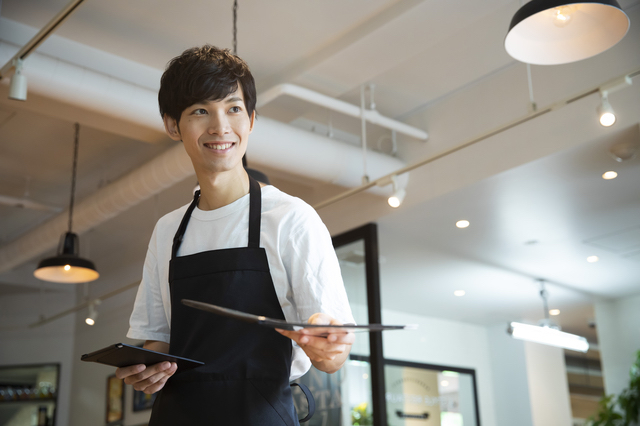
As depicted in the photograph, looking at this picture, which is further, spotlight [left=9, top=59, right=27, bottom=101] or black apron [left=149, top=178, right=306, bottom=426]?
spotlight [left=9, top=59, right=27, bottom=101]

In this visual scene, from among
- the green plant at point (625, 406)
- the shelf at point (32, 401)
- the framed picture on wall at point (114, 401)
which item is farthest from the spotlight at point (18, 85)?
the green plant at point (625, 406)

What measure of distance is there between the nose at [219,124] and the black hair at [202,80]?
3 cm

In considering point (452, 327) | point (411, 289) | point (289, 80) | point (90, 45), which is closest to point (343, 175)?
point (289, 80)

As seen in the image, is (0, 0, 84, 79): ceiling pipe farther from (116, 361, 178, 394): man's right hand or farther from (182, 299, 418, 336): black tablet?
(182, 299, 418, 336): black tablet

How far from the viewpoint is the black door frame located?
5039 millimetres

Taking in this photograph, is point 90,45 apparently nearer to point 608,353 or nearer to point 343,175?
point 343,175

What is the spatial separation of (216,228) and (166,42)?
3176mm

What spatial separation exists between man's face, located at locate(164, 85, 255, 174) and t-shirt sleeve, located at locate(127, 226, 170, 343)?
0.25 m

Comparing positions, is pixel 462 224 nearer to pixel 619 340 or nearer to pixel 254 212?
pixel 619 340

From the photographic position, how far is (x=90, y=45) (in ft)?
13.3

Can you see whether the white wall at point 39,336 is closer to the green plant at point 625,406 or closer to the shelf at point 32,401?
the shelf at point 32,401

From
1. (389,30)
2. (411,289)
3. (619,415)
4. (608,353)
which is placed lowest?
(619,415)

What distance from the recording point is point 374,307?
5219mm

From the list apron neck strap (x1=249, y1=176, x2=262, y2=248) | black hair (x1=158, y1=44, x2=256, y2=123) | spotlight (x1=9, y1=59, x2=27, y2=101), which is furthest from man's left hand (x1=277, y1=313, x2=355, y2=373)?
spotlight (x1=9, y1=59, x2=27, y2=101)
